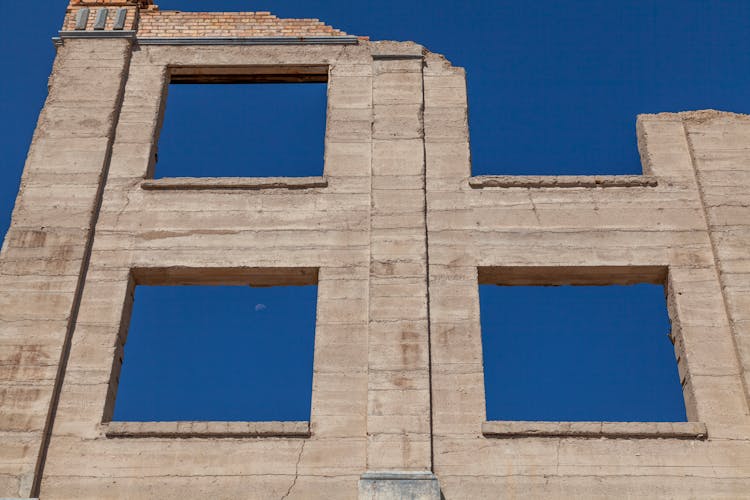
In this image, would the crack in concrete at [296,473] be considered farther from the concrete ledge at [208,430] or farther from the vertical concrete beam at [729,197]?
the vertical concrete beam at [729,197]

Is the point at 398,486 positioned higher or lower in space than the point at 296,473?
lower

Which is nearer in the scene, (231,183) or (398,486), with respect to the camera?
(398,486)

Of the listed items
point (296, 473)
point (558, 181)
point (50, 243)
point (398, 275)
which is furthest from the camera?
point (558, 181)

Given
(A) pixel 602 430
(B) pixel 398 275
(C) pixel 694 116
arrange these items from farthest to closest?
1. (C) pixel 694 116
2. (B) pixel 398 275
3. (A) pixel 602 430

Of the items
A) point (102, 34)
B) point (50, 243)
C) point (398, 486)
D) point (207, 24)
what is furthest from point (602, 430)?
point (102, 34)

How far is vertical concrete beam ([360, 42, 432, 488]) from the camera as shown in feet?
34.5

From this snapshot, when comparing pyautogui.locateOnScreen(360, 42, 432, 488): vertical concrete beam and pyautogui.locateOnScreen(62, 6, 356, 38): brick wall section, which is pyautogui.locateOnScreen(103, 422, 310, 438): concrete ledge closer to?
pyautogui.locateOnScreen(360, 42, 432, 488): vertical concrete beam

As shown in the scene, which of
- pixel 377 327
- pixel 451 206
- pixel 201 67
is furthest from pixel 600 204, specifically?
pixel 201 67

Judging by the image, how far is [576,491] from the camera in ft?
33.3

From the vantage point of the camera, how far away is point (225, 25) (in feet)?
48.6

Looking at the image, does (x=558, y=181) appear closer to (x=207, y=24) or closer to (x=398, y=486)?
(x=398, y=486)

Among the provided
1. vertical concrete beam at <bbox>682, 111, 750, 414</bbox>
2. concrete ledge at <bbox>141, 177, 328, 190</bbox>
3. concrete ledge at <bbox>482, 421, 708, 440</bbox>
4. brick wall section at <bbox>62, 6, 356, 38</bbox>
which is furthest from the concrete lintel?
brick wall section at <bbox>62, 6, 356, 38</bbox>

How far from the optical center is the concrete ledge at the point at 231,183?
12.7m

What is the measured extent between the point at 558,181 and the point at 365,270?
9.49ft
